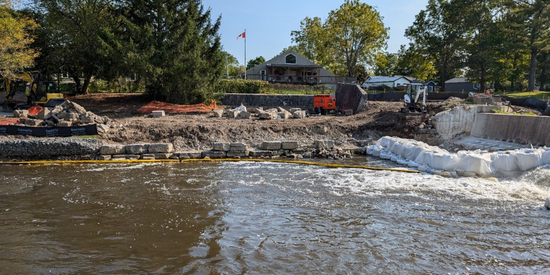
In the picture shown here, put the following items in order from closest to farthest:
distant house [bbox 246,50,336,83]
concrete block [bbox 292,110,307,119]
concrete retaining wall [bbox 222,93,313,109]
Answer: concrete block [bbox 292,110,307,119], concrete retaining wall [bbox 222,93,313,109], distant house [bbox 246,50,336,83]

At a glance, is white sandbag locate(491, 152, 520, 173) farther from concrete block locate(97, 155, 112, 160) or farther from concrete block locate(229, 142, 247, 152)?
concrete block locate(97, 155, 112, 160)

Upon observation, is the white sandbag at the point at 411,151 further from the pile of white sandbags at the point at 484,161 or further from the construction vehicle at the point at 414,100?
the construction vehicle at the point at 414,100

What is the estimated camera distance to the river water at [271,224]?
5.44m

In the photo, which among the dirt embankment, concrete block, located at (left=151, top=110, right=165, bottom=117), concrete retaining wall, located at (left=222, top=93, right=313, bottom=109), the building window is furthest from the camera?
the building window

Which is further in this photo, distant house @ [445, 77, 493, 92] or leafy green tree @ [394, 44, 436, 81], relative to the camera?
distant house @ [445, 77, 493, 92]

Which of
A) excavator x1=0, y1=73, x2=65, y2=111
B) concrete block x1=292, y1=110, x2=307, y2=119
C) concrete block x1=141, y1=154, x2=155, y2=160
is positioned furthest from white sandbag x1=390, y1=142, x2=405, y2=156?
excavator x1=0, y1=73, x2=65, y2=111

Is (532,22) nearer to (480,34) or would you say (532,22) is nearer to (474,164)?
(480,34)

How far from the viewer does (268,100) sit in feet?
91.5

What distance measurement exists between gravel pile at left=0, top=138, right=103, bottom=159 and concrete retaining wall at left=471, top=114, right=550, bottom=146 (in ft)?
54.7

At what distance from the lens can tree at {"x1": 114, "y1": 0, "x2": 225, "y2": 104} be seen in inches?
842

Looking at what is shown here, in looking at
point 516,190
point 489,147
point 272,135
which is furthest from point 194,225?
point 489,147

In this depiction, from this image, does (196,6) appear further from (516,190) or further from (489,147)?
(516,190)

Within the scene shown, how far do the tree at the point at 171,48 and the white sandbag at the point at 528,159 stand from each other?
17.7 metres

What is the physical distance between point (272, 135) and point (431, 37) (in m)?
33.7
